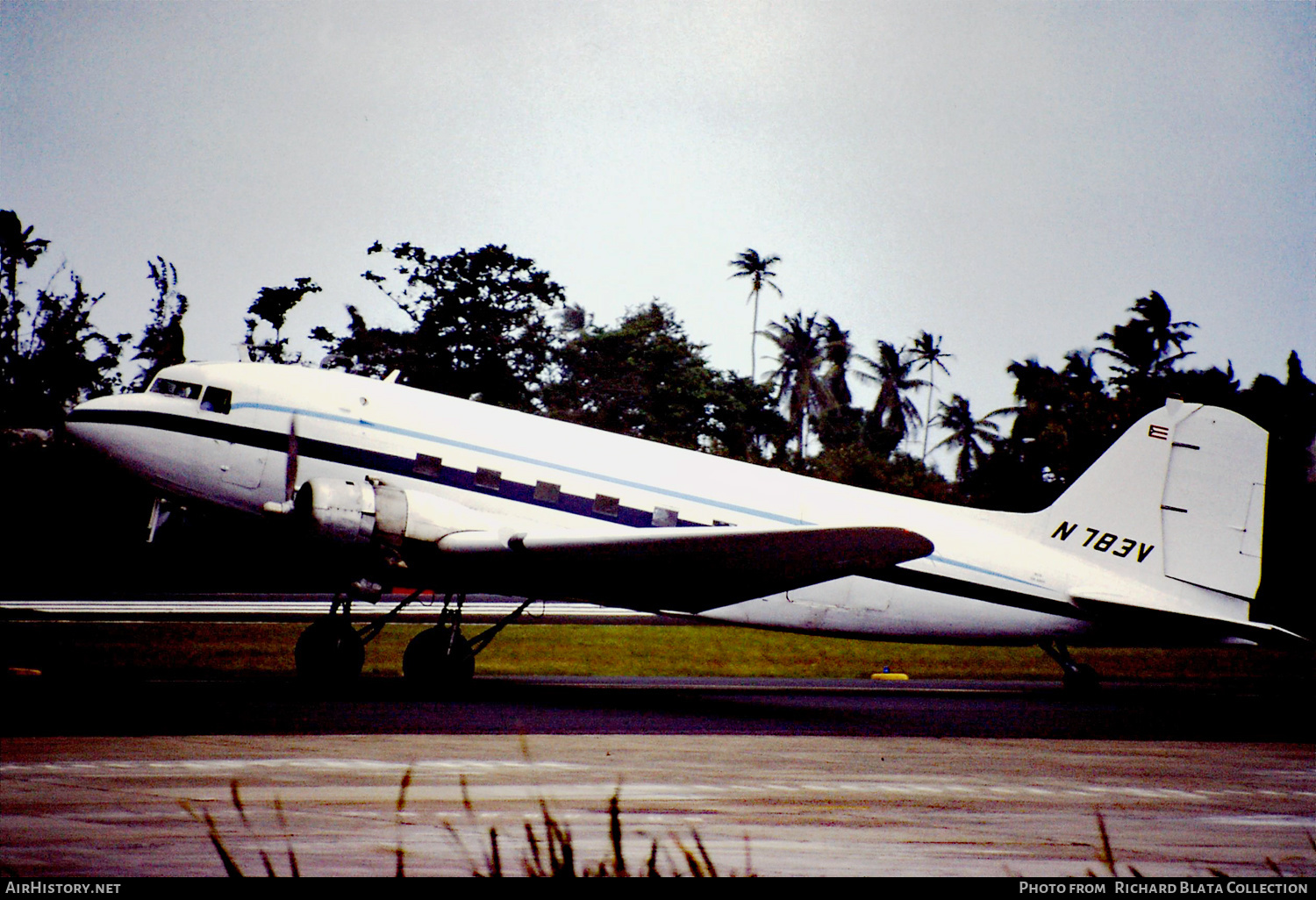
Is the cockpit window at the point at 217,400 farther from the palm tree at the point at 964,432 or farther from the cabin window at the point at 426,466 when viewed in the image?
the palm tree at the point at 964,432

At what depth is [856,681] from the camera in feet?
71.8

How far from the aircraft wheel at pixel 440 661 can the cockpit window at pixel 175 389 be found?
4388mm

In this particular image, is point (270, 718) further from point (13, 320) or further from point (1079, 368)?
point (1079, 368)

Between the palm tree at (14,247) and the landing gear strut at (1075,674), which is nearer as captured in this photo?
the landing gear strut at (1075,674)

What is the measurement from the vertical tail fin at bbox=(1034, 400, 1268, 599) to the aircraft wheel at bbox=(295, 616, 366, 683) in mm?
10088

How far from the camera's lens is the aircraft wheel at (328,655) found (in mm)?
15188

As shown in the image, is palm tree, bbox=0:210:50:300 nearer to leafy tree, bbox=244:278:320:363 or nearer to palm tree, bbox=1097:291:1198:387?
leafy tree, bbox=244:278:320:363

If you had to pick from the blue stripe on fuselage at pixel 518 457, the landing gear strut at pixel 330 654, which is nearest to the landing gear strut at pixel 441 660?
the landing gear strut at pixel 330 654

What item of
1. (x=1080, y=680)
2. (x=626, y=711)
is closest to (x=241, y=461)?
(x=626, y=711)

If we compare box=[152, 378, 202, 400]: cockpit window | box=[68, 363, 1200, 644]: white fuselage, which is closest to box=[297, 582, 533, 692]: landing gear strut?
box=[68, 363, 1200, 644]: white fuselage

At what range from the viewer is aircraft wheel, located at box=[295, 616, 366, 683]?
1519 cm

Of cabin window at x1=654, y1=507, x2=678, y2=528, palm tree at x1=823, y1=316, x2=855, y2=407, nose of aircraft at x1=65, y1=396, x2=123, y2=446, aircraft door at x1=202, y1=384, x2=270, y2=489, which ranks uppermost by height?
palm tree at x1=823, y1=316, x2=855, y2=407

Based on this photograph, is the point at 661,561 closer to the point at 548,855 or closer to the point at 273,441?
the point at 273,441
